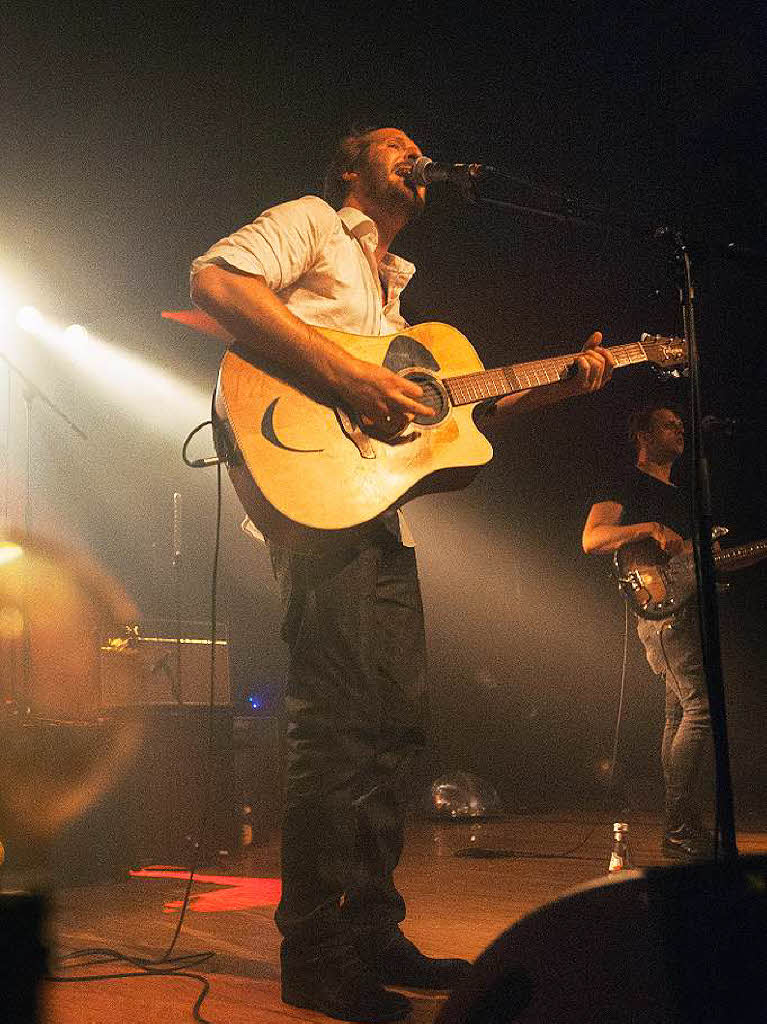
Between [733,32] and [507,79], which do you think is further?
[507,79]

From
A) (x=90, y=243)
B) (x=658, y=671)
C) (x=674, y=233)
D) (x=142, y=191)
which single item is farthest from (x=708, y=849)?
(x=90, y=243)

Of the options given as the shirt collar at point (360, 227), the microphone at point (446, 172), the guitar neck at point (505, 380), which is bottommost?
the guitar neck at point (505, 380)

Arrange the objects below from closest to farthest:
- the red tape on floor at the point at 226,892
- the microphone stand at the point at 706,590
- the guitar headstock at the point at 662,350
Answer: the microphone stand at the point at 706,590 → the guitar headstock at the point at 662,350 → the red tape on floor at the point at 226,892

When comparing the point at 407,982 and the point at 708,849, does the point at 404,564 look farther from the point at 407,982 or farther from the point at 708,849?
the point at 708,849

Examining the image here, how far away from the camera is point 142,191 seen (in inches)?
239

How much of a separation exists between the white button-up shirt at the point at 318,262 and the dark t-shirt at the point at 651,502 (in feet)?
7.43

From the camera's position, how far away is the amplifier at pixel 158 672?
5016mm

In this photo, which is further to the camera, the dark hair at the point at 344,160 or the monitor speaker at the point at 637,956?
the dark hair at the point at 344,160

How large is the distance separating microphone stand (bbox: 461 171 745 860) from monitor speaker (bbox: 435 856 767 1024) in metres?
0.59

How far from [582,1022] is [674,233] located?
66.4 inches

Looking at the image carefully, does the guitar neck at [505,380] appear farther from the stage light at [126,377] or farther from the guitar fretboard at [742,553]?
the stage light at [126,377]

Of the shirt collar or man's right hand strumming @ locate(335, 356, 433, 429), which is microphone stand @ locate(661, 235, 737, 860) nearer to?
man's right hand strumming @ locate(335, 356, 433, 429)

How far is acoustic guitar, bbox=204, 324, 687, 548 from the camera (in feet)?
7.19

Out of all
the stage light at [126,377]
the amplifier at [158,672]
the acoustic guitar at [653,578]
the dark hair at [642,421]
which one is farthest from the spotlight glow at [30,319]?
the acoustic guitar at [653,578]
